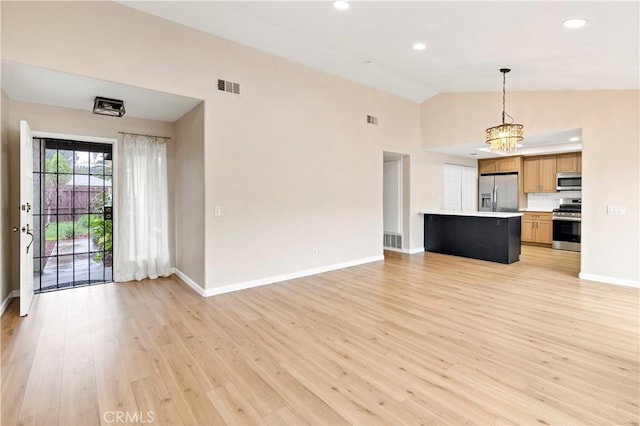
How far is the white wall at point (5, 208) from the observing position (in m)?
3.72

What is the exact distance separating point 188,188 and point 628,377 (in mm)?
5255

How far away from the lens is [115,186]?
504cm

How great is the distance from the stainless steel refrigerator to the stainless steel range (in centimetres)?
99

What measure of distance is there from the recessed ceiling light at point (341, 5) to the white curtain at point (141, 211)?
356cm

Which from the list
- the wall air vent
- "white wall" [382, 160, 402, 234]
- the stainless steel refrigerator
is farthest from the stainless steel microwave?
the wall air vent

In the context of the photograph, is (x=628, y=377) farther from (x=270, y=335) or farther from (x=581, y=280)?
(x=581, y=280)

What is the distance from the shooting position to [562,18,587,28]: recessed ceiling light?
2.96 meters

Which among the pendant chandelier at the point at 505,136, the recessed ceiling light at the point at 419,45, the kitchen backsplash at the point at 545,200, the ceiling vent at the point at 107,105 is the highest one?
the recessed ceiling light at the point at 419,45

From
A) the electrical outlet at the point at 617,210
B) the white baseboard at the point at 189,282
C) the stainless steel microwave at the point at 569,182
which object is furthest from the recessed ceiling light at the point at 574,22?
the stainless steel microwave at the point at 569,182

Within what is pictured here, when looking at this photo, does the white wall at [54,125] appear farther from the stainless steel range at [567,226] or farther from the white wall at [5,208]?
the stainless steel range at [567,226]

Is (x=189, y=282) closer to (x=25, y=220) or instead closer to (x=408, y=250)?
(x=25, y=220)

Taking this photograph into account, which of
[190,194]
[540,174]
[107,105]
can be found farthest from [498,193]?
[107,105]

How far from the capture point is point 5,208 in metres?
3.92

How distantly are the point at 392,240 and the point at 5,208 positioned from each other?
690 cm
